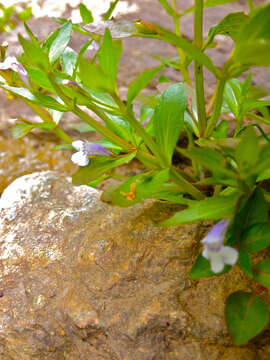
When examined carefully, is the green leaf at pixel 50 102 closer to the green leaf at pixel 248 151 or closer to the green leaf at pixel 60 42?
the green leaf at pixel 60 42

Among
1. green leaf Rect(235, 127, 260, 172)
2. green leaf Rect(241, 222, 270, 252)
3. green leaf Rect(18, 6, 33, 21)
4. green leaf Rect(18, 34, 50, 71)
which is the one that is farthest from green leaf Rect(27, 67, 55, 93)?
green leaf Rect(18, 6, 33, 21)

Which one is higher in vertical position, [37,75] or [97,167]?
[37,75]

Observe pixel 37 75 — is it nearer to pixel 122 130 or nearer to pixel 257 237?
pixel 122 130

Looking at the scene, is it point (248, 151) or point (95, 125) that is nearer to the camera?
point (248, 151)

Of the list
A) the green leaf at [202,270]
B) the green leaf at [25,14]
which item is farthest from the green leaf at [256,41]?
the green leaf at [25,14]

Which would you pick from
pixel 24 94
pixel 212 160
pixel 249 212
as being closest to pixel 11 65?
pixel 24 94

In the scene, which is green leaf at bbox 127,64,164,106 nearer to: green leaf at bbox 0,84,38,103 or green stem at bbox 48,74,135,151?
green stem at bbox 48,74,135,151

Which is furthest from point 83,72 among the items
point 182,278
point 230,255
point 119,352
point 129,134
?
point 119,352
